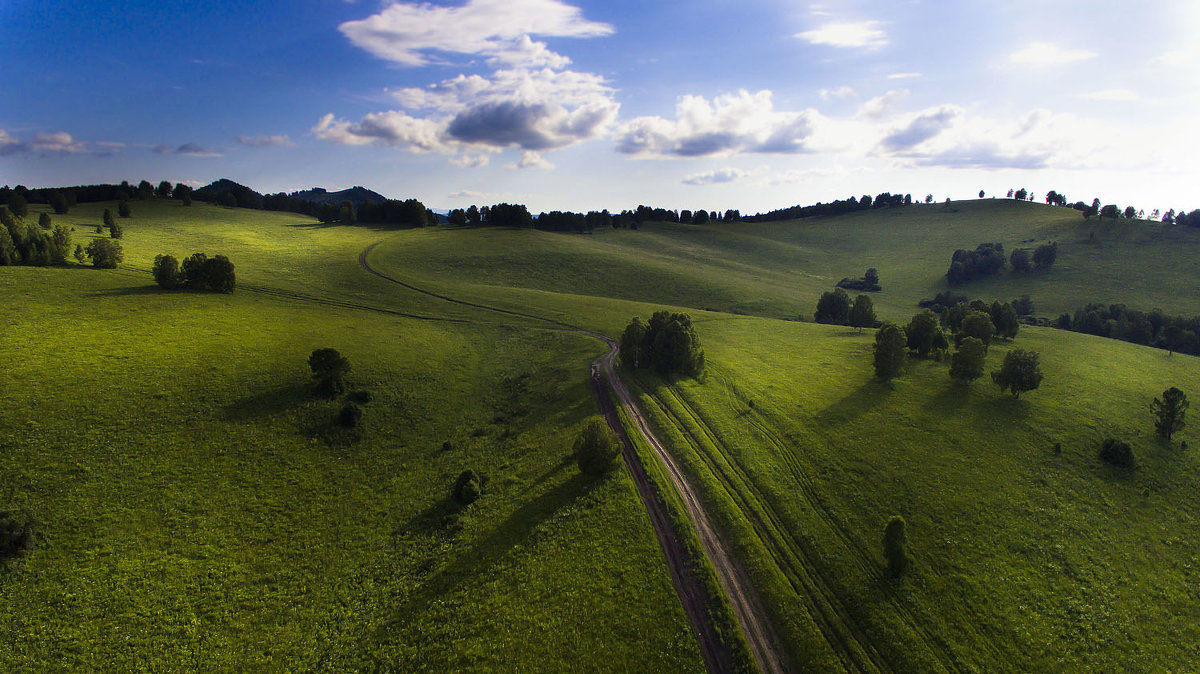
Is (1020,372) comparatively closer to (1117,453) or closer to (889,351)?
(1117,453)

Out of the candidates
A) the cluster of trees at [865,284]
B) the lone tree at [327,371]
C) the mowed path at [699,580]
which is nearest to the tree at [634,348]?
the mowed path at [699,580]

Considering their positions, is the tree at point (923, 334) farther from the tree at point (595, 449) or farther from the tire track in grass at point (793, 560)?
the tree at point (595, 449)

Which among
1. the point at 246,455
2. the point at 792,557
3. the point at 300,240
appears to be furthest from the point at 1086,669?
the point at 300,240

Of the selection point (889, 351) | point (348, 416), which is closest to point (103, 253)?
point (348, 416)

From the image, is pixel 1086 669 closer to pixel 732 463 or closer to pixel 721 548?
pixel 721 548

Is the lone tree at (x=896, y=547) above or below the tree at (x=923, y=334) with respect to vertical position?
below

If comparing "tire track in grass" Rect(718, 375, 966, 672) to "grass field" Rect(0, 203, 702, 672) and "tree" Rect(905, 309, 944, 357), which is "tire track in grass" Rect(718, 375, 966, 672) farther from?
"tree" Rect(905, 309, 944, 357)
